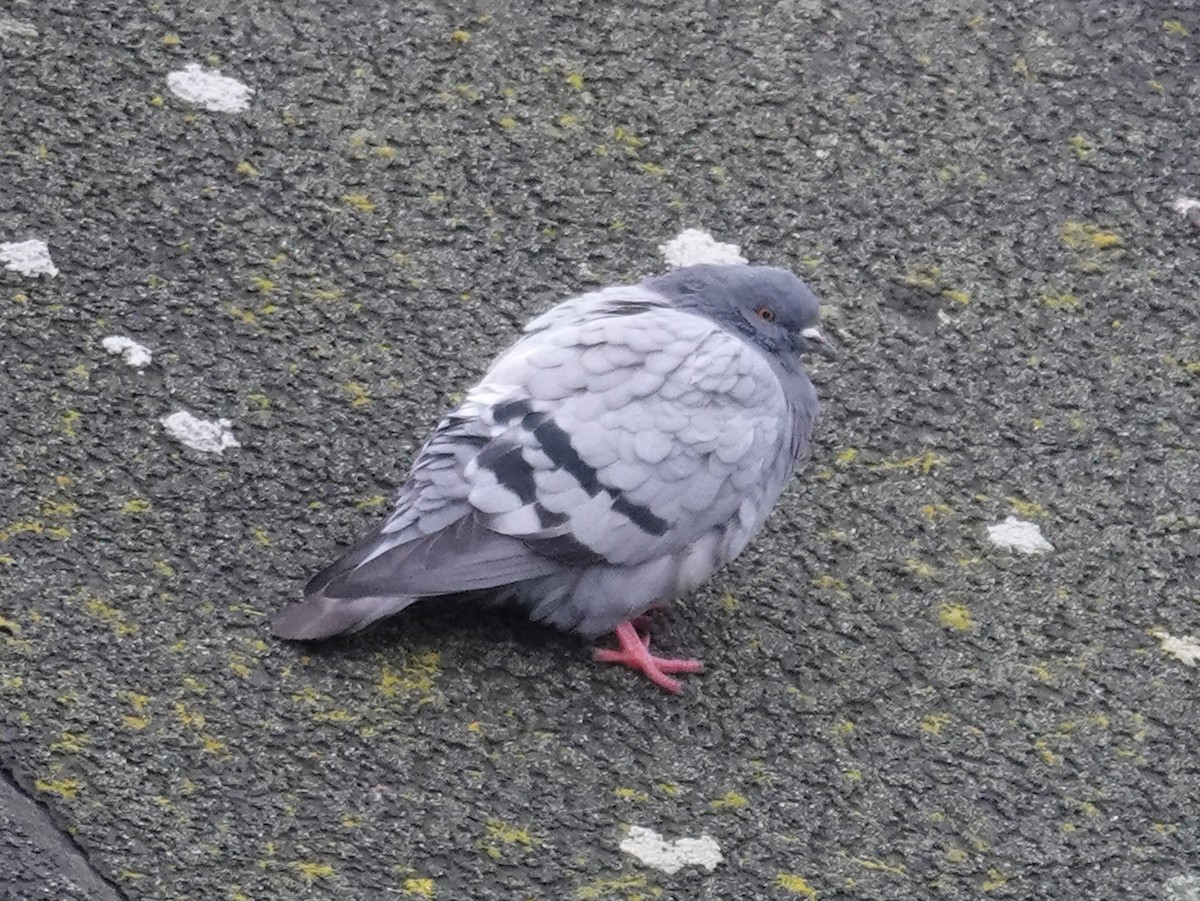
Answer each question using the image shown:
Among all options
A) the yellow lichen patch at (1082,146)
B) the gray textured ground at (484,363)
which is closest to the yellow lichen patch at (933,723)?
the gray textured ground at (484,363)

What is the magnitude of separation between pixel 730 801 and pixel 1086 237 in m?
2.32

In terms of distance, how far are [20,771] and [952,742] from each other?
189cm

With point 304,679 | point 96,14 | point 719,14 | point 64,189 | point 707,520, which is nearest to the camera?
point 304,679

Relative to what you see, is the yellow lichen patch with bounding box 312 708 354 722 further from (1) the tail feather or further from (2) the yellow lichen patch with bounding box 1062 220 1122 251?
(2) the yellow lichen patch with bounding box 1062 220 1122 251

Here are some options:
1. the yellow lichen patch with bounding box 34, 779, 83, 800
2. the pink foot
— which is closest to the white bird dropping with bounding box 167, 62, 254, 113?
the pink foot

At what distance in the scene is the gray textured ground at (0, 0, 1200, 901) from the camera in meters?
3.17

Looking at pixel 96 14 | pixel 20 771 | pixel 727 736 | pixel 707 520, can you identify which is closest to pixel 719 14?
pixel 96 14

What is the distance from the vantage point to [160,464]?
3725mm

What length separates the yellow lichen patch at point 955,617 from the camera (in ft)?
12.6

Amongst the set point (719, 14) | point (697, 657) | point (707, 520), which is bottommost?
point (697, 657)

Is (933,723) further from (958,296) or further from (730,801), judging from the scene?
(958,296)

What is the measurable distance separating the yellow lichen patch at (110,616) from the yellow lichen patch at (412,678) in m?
0.52

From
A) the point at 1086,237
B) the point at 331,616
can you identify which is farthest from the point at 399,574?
the point at 1086,237

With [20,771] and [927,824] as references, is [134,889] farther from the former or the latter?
[927,824]
